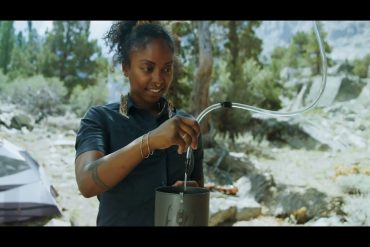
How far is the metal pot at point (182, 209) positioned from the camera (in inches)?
25.0

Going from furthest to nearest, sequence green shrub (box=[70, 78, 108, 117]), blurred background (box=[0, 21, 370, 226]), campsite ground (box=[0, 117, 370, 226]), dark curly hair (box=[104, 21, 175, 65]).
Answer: green shrub (box=[70, 78, 108, 117]), blurred background (box=[0, 21, 370, 226]), campsite ground (box=[0, 117, 370, 226]), dark curly hair (box=[104, 21, 175, 65])

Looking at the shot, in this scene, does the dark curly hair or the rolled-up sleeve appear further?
the dark curly hair

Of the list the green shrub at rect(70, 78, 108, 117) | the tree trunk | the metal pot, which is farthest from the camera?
the tree trunk

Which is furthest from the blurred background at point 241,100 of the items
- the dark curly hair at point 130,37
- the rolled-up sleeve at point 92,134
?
the rolled-up sleeve at point 92,134

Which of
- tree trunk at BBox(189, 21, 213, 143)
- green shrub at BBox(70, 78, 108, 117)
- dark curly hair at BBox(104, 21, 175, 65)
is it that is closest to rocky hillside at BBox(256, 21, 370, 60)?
tree trunk at BBox(189, 21, 213, 143)

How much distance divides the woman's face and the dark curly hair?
0.07 ft

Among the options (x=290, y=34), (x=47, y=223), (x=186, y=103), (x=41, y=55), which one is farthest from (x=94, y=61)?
(x=290, y=34)

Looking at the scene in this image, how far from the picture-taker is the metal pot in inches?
25.0

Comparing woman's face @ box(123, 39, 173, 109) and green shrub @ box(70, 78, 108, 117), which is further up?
woman's face @ box(123, 39, 173, 109)

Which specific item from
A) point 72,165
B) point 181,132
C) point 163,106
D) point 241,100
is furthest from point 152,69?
point 241,100

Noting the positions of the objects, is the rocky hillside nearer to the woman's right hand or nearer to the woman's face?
the woman's face

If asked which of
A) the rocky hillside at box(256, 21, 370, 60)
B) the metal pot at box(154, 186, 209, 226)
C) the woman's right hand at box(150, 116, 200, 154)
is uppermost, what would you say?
the rocky hillside at box(256, 21, 370, 60)

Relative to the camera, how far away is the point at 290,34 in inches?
209
